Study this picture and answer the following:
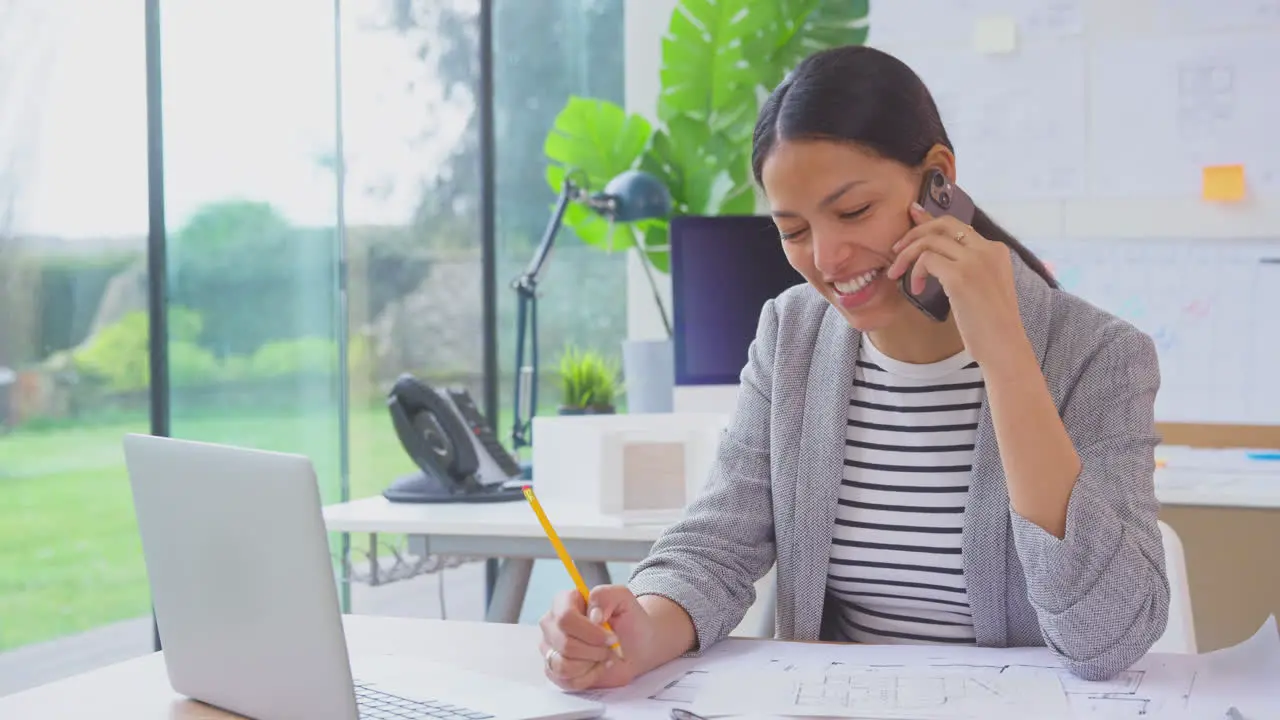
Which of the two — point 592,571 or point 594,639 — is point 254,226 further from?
point 594,639

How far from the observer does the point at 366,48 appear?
354 cm

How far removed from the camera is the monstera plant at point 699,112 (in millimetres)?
3729

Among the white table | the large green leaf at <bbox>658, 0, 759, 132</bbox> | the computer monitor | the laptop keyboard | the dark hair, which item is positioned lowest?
the white table

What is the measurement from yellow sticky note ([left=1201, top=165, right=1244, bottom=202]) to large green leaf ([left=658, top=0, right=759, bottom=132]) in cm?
124

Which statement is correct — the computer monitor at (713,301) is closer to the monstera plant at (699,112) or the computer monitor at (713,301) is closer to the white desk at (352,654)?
the monstera plant at (699,112)

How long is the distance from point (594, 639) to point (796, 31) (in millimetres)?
2904

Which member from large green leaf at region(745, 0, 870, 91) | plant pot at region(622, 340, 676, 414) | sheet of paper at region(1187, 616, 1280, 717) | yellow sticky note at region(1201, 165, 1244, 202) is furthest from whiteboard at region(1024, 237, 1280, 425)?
sheet of paper at region(1187, 616, 1280, 717)

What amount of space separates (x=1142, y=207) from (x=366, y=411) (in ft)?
6.75

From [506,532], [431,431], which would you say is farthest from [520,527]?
[431,431]

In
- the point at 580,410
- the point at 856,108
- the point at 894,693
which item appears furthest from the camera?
the point at 580,410

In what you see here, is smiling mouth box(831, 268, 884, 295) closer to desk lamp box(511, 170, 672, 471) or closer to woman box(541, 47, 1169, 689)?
woman box(541, 47, 1169, 689)

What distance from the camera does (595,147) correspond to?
3.78 meters

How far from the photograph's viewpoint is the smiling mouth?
4.41 feet

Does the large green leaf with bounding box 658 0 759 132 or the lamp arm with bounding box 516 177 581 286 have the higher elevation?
the large green leaf with bounding box 658 0 759 132
